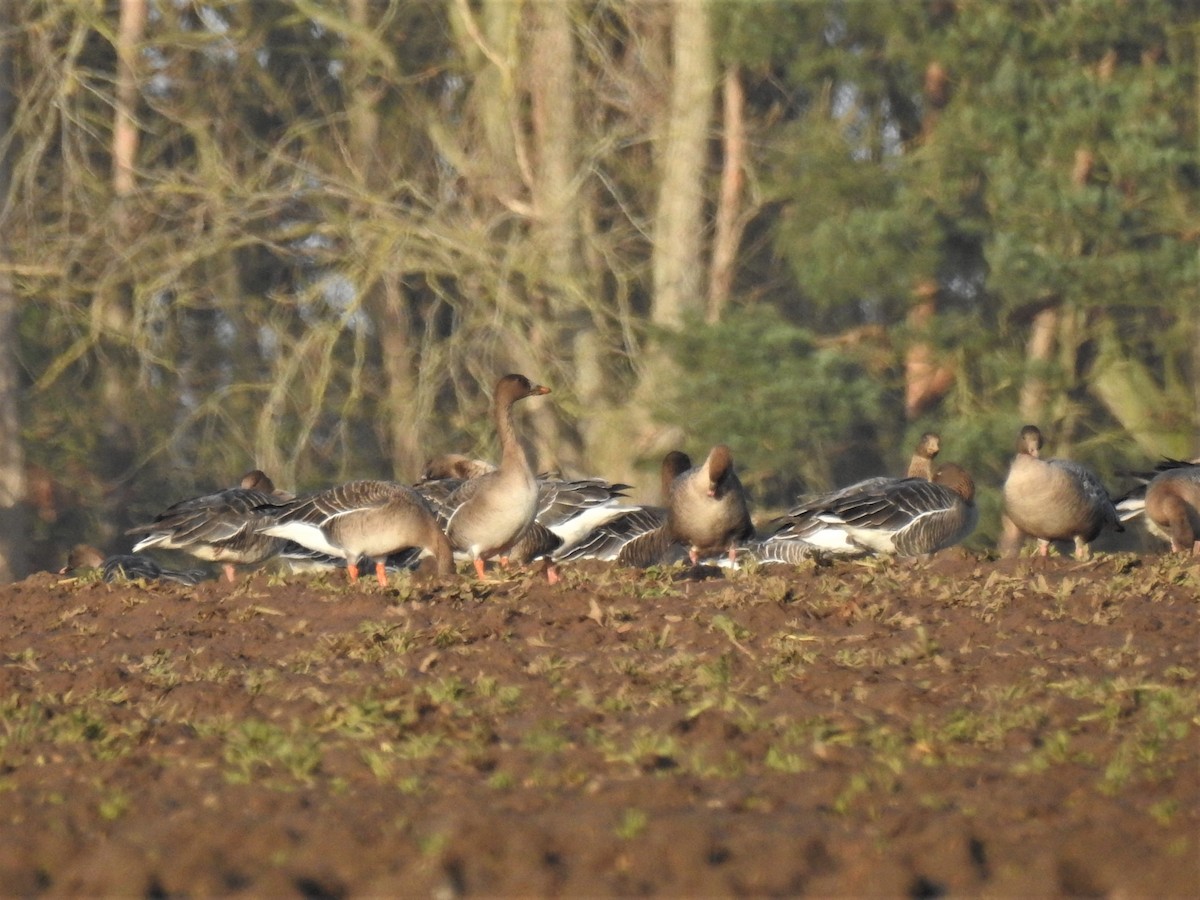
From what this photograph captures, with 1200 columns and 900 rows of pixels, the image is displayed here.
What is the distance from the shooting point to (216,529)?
15.6 m

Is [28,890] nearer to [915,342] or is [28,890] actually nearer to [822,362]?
[822,362]

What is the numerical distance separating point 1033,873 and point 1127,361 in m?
20.0

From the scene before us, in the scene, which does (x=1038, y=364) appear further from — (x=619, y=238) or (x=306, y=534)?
(x=306, y=534)

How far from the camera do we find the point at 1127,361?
2436 cm

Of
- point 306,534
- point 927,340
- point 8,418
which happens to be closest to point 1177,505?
point 306,534

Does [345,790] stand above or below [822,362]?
above

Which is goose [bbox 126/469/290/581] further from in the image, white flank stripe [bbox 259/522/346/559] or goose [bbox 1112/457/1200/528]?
goose [bbox 1112/457/1200/528]

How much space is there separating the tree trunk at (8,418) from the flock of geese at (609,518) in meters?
7.39

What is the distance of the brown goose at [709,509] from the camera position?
14602mm

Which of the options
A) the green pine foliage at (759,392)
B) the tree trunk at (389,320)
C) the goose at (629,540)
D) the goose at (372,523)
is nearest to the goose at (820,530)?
the goose at (629,540)

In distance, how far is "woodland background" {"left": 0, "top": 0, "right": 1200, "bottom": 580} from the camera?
22.1m

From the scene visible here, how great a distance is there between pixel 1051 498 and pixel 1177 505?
967 millimetres

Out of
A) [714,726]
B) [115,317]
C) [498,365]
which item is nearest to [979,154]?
[498,365]

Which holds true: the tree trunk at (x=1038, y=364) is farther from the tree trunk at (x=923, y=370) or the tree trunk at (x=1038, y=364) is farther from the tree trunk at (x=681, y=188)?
the tree trunk at (x=681, y=188)
